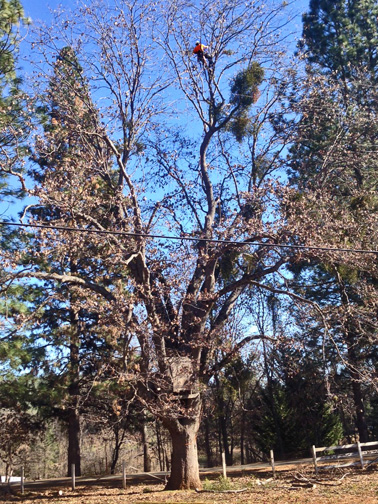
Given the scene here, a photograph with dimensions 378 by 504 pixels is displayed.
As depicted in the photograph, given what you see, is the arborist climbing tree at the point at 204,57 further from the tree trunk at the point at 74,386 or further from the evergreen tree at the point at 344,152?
the tree trunk at the point at 74,386

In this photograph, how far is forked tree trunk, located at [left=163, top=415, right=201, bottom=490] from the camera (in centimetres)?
1484

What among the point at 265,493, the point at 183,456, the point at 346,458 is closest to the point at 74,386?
the point at 183,456

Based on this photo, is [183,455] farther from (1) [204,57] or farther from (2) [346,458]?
(1) [204,57]

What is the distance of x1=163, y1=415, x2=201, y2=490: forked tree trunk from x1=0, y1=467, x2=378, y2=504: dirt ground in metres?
0.42

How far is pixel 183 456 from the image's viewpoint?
15016 millimetres

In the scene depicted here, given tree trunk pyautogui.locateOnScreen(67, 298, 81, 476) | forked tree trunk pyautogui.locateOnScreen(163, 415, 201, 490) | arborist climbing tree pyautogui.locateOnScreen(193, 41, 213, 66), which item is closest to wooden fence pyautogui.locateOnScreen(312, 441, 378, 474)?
forked tree trunk pyautogui.locateOnScreen(163, 415, 201, 490)

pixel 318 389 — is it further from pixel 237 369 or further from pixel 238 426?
pixel 238 426

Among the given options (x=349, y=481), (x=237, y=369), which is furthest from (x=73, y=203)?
(x=237, y=369)

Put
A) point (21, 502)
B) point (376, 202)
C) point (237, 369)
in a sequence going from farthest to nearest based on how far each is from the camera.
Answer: point (237, 369) → point (376, 202) → point (21, 502)

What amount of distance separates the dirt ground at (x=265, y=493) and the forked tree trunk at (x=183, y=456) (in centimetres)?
42

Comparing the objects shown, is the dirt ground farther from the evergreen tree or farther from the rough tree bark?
the evergreen tree

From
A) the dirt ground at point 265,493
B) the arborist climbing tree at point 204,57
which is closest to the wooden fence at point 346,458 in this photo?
the dirt ground at point 265,493

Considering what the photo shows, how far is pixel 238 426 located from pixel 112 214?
76.1ft

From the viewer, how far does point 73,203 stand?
13.2 metres
